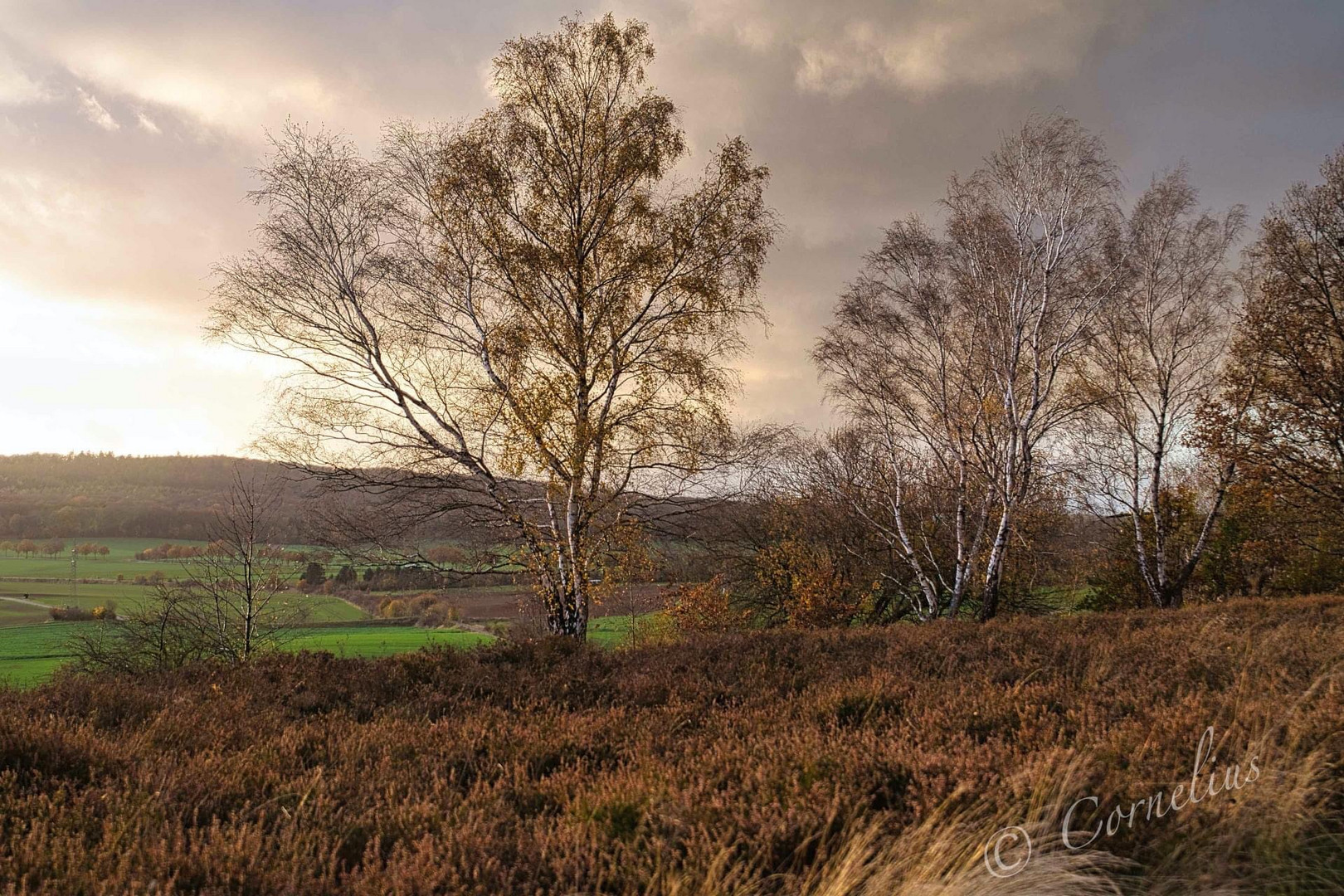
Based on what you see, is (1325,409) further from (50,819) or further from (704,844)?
(50,819)

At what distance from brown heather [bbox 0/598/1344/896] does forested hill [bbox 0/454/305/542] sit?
7551 cm

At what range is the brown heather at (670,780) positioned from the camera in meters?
3.38

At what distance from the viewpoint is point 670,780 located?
172 inches

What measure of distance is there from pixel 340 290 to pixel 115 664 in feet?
37.0

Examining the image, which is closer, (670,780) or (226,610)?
(670,780)

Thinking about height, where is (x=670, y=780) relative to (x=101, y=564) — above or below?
above

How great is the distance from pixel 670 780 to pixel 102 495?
9703 centimetres

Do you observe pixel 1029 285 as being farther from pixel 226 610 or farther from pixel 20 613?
pixel 20 613

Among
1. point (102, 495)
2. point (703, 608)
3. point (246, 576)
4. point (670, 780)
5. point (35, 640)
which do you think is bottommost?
point (35, 640)

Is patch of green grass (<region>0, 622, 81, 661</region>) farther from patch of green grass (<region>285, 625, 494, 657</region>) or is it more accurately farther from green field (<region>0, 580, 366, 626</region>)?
patch of green grass (<region>285, 625, 494, 657</region>)

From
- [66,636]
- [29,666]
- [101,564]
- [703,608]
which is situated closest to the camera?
[703,608]

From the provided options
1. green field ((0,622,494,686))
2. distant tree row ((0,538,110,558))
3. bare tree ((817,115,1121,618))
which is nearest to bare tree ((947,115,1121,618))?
bare tree ((817,115,1121,618))

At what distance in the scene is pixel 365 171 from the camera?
15484 millimetres

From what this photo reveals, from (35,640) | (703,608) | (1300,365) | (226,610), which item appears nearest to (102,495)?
(35,640)
